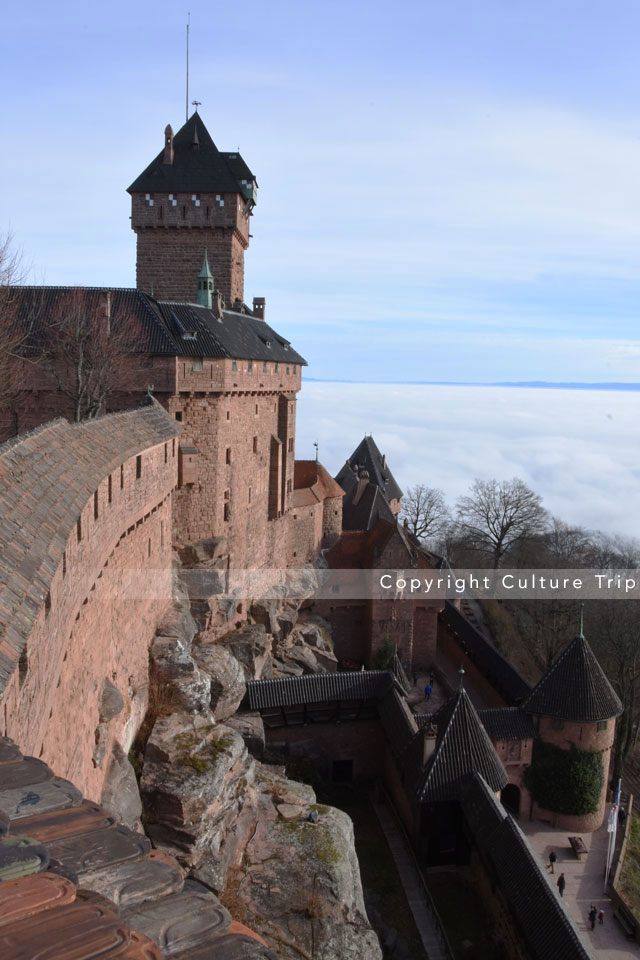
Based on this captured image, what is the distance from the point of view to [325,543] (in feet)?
108

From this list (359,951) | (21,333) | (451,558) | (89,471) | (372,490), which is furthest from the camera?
(451,558)

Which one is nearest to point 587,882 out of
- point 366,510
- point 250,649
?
point 250,649

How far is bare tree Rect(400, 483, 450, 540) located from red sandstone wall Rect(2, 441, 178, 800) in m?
40.8

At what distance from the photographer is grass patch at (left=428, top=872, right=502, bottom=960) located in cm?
1590

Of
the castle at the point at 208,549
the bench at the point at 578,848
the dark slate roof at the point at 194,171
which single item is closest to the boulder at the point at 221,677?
the castle at the point at 208,549

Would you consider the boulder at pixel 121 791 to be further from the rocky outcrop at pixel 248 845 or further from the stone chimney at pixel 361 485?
the stone chimney at pixel 361 485

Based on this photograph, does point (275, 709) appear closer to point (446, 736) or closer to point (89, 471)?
point (446, 736)

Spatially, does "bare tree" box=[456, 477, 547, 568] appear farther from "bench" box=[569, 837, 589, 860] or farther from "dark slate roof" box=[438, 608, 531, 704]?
"bench" box=[569, 837, 589, 860]

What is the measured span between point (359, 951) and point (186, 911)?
11420 mm

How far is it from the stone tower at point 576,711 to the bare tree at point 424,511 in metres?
31.4

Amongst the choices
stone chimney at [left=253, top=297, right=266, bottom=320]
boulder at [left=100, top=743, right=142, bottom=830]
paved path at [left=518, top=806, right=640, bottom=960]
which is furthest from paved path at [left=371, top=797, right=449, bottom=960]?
stone chimney at [left=253, top=297, right=266, bottom=320]

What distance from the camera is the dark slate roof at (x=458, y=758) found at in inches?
734

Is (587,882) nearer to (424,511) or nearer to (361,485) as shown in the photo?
(361,485)

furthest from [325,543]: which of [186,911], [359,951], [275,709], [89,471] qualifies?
[186,911]
